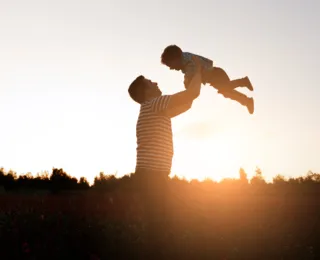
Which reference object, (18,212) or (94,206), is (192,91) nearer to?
(18,212)

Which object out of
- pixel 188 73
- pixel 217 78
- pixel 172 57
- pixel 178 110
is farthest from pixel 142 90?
pixel 217 78

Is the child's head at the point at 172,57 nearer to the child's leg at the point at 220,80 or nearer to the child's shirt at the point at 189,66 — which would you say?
the child's shirt at the point at 189,66

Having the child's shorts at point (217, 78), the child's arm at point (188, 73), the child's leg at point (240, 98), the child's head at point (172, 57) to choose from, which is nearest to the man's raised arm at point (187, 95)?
the child's arm at point (188, 73)

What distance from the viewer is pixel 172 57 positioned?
249 inches

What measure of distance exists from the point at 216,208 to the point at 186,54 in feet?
10.6

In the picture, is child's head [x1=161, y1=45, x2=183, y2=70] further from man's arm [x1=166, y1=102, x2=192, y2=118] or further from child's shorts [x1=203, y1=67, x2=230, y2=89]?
man's arm [x1=166, y1=102, x2=192, y2=118]

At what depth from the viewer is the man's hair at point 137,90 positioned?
14.9 feet

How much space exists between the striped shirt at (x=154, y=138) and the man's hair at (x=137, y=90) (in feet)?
0.90

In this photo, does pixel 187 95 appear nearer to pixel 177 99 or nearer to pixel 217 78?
pixel 177 99

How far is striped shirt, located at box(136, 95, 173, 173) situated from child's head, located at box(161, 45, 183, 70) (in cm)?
217

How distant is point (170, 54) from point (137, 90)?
2.07m

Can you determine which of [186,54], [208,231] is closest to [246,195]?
[208,231]

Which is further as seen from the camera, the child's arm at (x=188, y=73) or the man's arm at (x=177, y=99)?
the child's arm at (x=188, y=73)

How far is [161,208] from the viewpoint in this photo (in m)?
4.14
